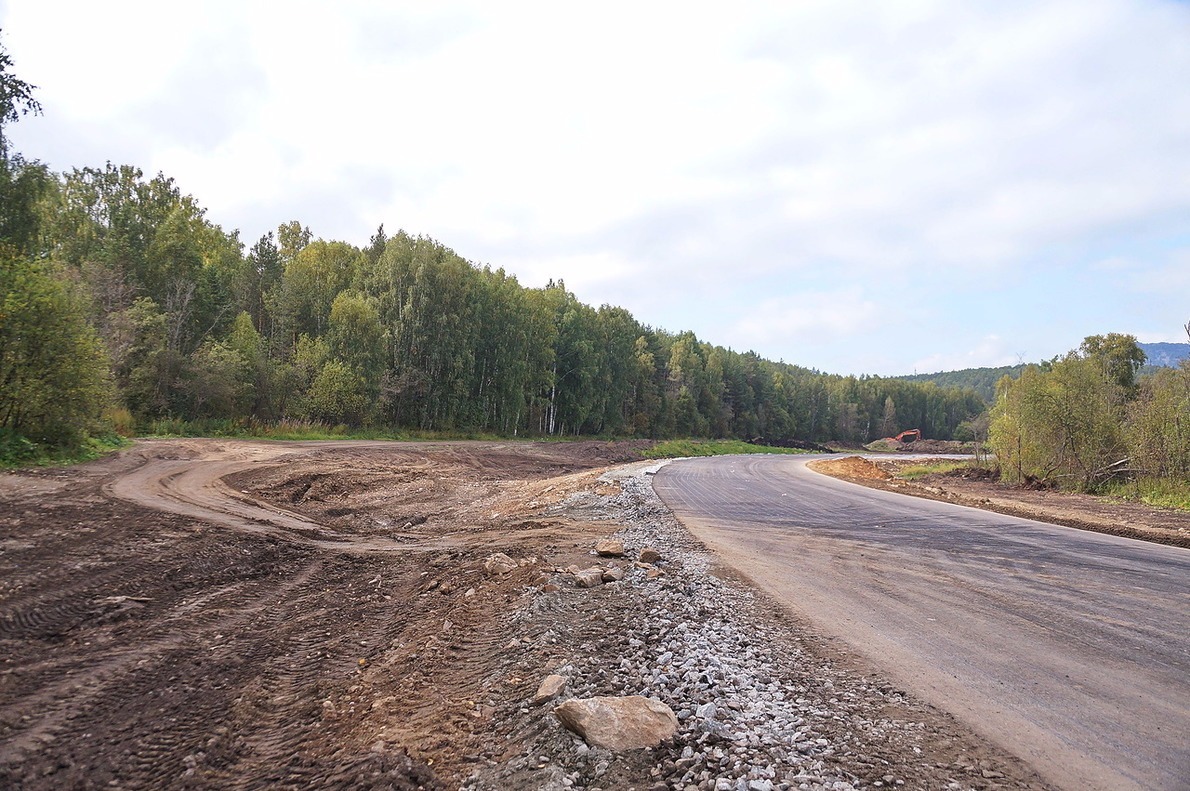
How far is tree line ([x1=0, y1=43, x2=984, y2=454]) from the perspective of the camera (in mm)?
16750

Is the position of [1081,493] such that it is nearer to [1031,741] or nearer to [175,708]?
[1031,741]

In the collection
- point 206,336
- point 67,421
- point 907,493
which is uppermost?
point 206,336

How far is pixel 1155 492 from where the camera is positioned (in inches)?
703

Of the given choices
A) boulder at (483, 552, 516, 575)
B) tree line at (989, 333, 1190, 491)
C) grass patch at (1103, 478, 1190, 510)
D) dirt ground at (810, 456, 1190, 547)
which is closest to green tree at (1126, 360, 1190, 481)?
tree line at (989, 333, 1190, 491)

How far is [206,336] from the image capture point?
110ft

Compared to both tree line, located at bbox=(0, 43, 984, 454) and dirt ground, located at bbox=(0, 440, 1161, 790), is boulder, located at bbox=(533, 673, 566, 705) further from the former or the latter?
tree line, located at bbox=(0, 43, 984, 454)

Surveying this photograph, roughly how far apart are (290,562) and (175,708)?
4936mm

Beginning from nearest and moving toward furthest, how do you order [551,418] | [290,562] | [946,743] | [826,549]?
[946,743] < [290,562] < [826,549] < [551,418]

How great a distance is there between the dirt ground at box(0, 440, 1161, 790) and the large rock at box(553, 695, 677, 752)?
0.49 feet

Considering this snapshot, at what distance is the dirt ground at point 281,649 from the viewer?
3.61 metres

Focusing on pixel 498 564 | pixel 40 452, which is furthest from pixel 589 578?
pixel 40 452

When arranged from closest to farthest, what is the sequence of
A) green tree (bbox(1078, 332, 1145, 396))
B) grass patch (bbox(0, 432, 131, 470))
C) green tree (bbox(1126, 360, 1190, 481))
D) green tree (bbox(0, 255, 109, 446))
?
grass patch (bbox(0, 432, 131, 470)) < green tree (bbox(0, 255, 109, 446)) < green tree (bbox(1126, 360, 1190, 481)) < green tree (bbox(1078, 332, 1145, 396))

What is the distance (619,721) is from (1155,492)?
2238cm

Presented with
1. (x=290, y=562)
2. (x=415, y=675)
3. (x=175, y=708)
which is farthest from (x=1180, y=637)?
(x=290, y=562)
